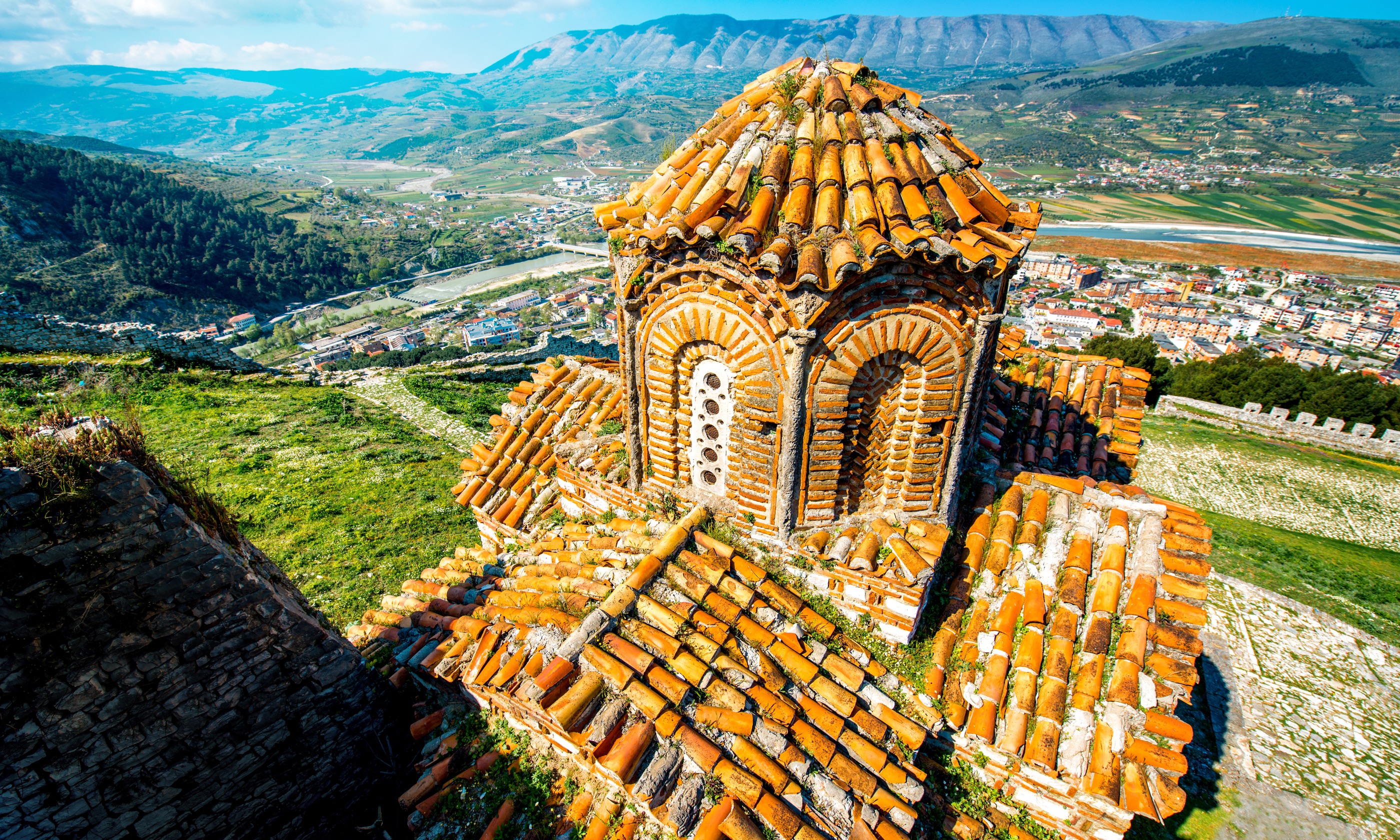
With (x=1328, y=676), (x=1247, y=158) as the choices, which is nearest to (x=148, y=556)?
(x=1328, y=676)

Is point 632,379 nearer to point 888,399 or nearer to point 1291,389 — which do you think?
point 888,399

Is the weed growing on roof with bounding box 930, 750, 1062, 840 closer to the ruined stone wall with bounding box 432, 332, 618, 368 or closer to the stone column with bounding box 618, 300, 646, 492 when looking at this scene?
the stone column with bounding box 618, 300, 646, 492

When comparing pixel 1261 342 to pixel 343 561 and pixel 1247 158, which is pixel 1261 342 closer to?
pixel 343 561

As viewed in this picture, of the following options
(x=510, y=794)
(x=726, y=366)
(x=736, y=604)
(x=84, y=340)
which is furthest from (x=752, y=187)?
(x=84, y=340)

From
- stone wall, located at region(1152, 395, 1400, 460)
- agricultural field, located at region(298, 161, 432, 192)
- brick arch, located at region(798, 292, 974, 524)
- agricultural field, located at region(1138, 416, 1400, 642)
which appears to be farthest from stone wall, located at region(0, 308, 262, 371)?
agricultural field, located at region(298, 161, 432, 192)

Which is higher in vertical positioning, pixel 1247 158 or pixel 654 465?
pixel 654 465

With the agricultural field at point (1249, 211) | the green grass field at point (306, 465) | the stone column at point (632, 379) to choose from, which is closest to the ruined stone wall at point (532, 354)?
the green grass field at point (306, 465)

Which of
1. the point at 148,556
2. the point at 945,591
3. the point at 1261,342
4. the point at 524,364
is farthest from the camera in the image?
the point at 1261,342
